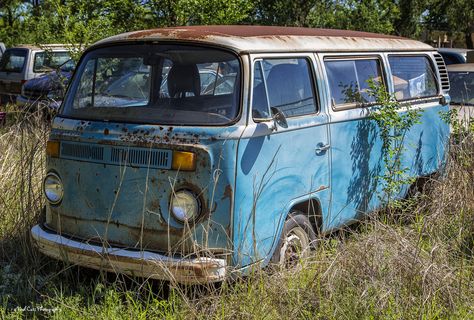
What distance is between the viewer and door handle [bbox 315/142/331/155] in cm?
514

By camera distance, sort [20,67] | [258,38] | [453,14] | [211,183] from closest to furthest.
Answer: [211,183]
[258,38]
[20,67]
[453,14]

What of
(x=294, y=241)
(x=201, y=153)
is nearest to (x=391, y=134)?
(x=294, y=241)

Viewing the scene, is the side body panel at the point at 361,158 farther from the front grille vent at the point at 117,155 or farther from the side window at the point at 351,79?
the front grille vent at the point at 117,155

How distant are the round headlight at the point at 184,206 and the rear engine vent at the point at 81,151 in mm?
641

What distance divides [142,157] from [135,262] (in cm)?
69

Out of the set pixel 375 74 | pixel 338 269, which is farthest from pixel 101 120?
pixel 375 74

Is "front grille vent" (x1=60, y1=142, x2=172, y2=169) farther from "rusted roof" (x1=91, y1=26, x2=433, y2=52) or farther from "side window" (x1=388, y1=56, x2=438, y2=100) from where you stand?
"side window" (x1=388, y1=56, x2=438, y2=100)

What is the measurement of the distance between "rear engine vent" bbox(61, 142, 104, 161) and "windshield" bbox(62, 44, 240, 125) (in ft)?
0.77

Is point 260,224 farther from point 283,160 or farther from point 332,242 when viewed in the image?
point 332,242

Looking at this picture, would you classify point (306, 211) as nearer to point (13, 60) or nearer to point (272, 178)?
point (272, 178)

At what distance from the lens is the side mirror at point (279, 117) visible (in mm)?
4680

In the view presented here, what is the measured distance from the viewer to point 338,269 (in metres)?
4.50

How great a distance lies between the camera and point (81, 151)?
4.71 meters

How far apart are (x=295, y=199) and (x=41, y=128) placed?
3.61 metres
